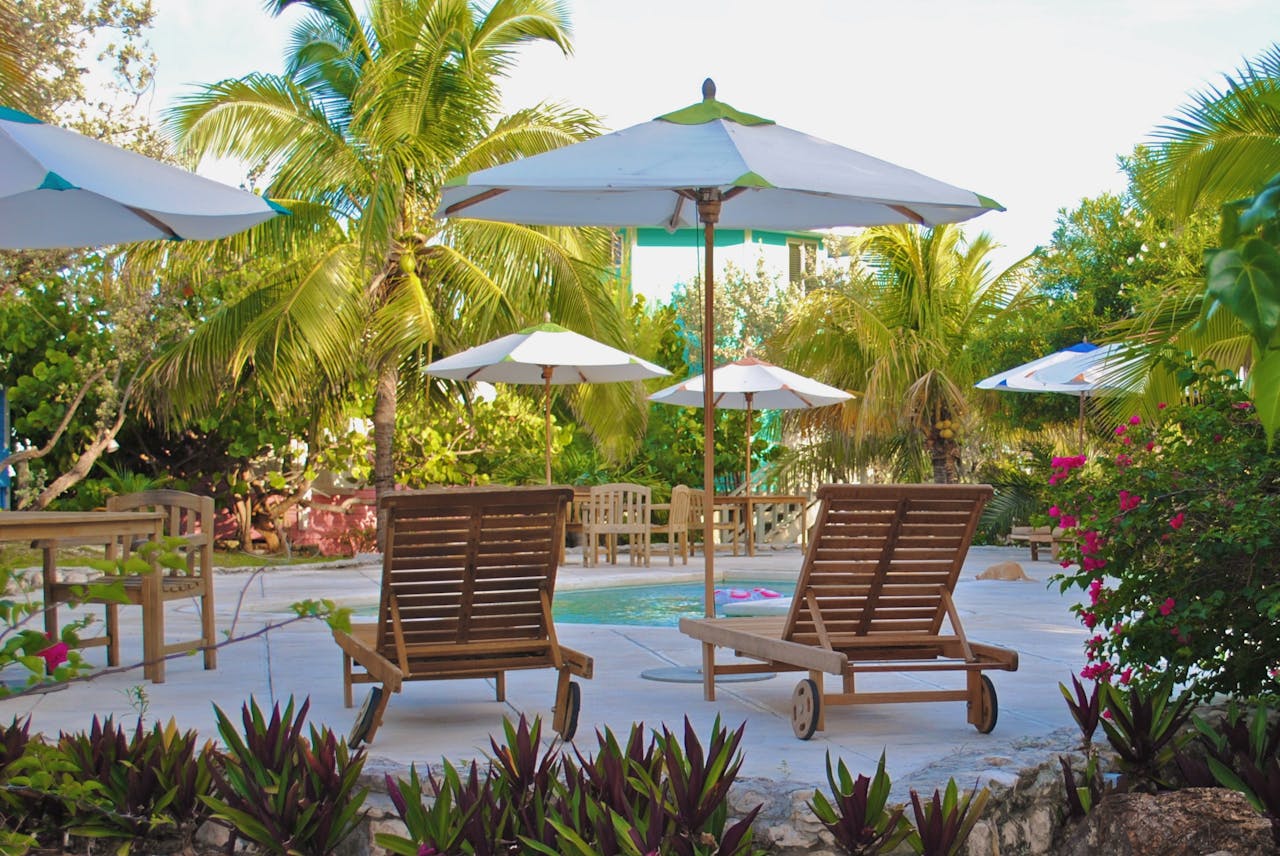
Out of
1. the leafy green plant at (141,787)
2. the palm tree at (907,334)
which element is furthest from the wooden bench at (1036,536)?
the leafy green plant at (141,787)

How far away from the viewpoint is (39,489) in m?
13.7

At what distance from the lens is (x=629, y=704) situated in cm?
536

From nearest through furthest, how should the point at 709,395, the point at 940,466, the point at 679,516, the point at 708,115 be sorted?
the point at 708,115, the point at 709,395, the point at 679,516, the point at 940,466

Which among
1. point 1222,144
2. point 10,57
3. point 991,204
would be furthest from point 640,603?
point 10,57

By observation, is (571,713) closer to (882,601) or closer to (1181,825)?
(882,601)

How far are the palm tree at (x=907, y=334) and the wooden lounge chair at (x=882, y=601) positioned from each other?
12.0 m

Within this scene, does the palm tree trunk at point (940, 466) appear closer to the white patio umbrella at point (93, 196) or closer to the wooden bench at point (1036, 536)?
the wooden bench at point (1036, 536)

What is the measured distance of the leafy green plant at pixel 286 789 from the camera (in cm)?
354

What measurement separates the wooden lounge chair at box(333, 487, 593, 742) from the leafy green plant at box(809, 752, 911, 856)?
4.37ft

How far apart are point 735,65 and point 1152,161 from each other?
77.7ft

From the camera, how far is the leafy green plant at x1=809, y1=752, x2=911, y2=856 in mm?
3422

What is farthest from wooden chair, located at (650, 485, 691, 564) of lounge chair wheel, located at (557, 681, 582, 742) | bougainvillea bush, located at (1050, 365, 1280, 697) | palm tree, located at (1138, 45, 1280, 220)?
bougainvillea bush, located at (1050, 365, 1280, 697)

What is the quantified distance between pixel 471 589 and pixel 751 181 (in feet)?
6.05

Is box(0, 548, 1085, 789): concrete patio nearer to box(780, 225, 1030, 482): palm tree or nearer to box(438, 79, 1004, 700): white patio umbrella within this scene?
box(438, 79, 1004, 700): white patio umbrella
